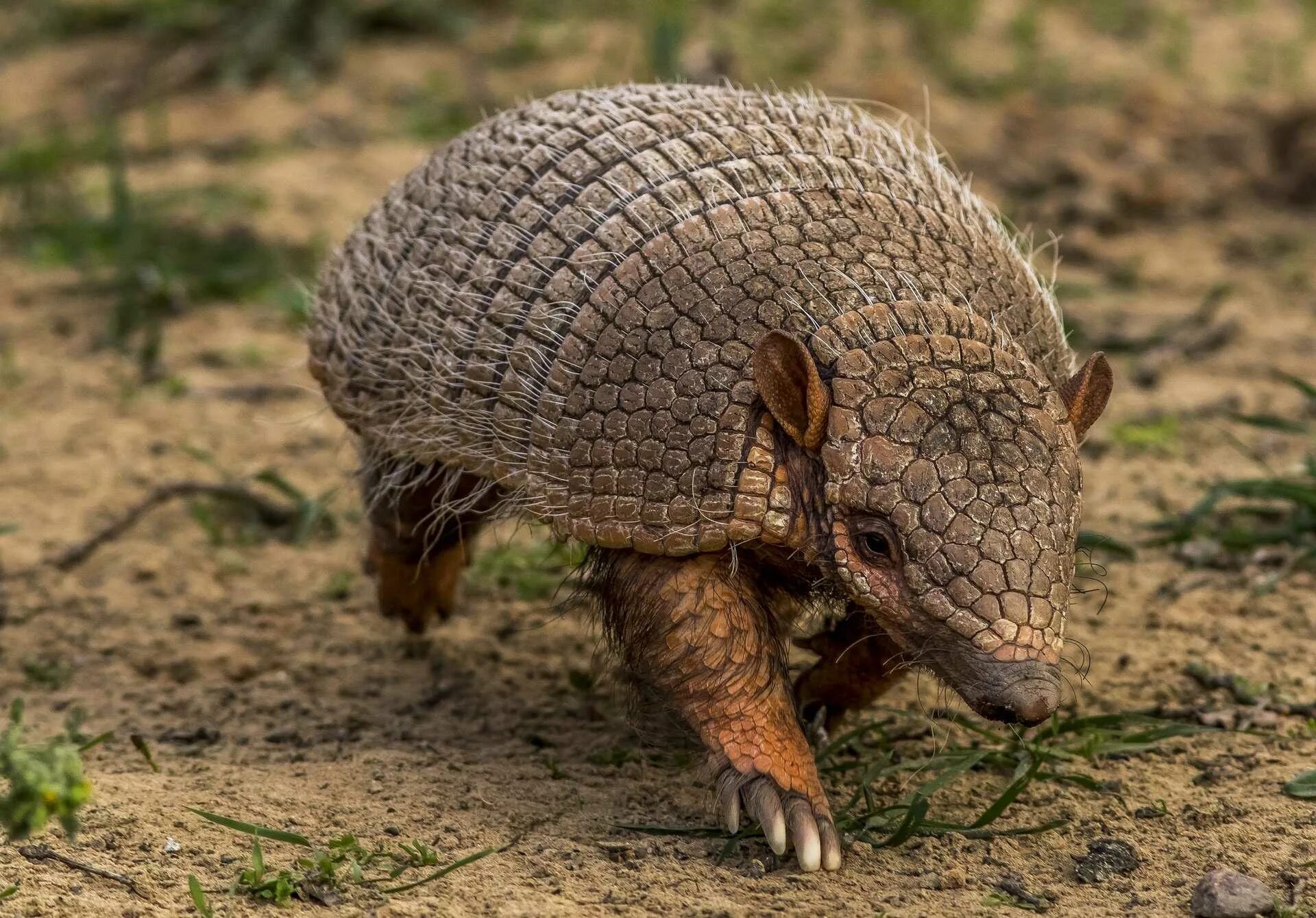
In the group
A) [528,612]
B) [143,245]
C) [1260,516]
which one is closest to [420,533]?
[528,612]

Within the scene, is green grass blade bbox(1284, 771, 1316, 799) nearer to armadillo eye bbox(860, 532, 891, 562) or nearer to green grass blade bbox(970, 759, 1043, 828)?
green grass blade bbox(970, 759, 1043, 828)

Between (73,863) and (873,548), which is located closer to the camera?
(73,863)

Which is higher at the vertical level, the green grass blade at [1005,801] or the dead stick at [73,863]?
the green grass blade at [1005,801]

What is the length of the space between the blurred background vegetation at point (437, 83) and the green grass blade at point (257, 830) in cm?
493

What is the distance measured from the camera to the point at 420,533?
5.62 meters

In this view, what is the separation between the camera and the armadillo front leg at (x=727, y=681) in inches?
161

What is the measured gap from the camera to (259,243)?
913 centimetres

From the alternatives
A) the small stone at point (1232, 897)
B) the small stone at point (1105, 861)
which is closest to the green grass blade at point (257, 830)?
the small stone at point (1105, 861)

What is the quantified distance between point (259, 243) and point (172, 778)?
507cm

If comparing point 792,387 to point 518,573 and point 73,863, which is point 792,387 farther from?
point 518,573

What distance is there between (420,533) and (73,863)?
2.04 m

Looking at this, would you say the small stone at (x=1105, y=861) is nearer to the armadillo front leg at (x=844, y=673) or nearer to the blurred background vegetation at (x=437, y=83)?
the armadillo front leg at (x=844, y=673)

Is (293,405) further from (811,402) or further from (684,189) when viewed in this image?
(811,402)

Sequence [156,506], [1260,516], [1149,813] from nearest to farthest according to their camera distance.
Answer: [1149,813], [1260,516], [156,506]
